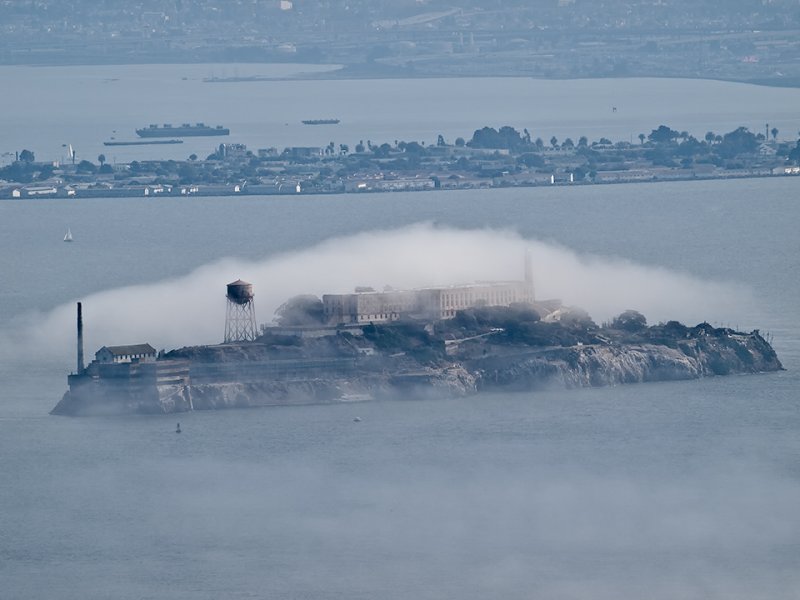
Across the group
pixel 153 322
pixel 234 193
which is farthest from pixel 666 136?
pixel 153 322

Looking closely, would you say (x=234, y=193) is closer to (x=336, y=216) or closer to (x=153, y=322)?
(x=336, y=216)

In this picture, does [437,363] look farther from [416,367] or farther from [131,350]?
[131,350]

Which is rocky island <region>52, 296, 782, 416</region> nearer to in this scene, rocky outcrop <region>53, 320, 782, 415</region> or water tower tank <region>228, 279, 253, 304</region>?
rocky outcrop <region>53, 320, 782, 415</region>

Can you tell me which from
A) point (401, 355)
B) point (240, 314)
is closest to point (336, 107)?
point (240, 314)

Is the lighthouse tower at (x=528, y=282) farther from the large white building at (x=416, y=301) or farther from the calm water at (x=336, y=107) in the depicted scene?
the calm water at (x=336, y=107)

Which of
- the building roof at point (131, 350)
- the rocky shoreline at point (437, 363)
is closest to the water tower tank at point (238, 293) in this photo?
the rocky shoreline at point (437, 363)

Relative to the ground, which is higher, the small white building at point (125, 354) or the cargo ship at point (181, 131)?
the small white building at point (125, 354)

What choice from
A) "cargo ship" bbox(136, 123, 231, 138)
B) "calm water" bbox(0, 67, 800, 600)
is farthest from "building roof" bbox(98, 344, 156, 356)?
"cargo ship" bbox(136, 123, 231, 138)
